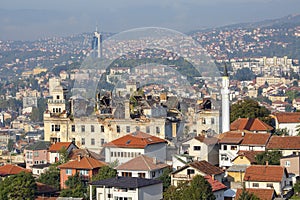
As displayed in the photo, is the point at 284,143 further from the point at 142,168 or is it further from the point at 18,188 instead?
the point at 18,188

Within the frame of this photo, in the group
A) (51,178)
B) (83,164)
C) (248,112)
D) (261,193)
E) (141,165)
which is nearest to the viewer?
(261,193)

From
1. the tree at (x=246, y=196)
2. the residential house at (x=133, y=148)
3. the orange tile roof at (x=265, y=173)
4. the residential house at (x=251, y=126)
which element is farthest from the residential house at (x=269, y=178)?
the residential house at (x=251, y=126)

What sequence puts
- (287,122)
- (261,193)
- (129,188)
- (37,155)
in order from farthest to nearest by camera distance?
(287,122) < (37,155) < (261,193) < (129,188)

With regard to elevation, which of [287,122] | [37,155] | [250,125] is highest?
[250,125]

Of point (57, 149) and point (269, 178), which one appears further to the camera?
point (57, 149)

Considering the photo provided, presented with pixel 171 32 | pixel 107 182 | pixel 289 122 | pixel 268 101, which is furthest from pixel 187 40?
pixel 268 101

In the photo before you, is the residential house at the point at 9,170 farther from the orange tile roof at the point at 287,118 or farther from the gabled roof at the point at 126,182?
the orange tile roof at the point at 287,118

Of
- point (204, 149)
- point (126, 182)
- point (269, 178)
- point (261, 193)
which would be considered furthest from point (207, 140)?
point (126, 182)
